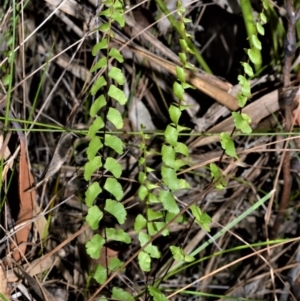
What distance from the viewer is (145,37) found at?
4.36 feet

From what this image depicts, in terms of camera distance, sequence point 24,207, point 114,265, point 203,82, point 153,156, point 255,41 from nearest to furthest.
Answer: point 255,41
point 114,265
point 24,207
point 203,82
point 153,156

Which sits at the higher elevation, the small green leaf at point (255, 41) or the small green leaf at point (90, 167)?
the small green leaf at point (255, 41)

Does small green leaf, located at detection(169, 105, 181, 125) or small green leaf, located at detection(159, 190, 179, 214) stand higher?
small green leaf, located at detection(169, 105, 181, 125)

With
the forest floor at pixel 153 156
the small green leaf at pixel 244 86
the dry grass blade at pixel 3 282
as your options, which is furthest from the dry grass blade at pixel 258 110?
the dry grass blade at pixel 3 282

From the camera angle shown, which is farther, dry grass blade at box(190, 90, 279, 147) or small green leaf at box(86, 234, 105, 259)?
dry grass blade at box(190, 90, 279, 147)

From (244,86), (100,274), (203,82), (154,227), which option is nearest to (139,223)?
(154,227)

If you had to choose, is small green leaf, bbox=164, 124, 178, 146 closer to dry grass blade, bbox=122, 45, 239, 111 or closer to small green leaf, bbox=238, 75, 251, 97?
small green leaf, bbox=238, 75, 251, 97

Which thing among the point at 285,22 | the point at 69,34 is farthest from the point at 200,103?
the point at 69,34

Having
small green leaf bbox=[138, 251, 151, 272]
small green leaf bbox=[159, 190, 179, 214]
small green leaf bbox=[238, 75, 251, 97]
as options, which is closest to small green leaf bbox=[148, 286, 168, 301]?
small green leaf bbox=[138, 251, 151, 272]

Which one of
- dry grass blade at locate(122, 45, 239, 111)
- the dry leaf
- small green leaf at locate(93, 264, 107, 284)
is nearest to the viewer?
small green leaf at locate(93, 264, 107, 284)

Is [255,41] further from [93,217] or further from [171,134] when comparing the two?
[93,217]

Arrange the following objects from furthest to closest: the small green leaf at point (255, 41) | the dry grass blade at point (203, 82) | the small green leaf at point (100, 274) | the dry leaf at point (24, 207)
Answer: the dry grass blade at point (203, 82) → the dry leaf at point (24, 207) → the small green leaf at point (100, 274) → the small green leaf at point (255, 41)

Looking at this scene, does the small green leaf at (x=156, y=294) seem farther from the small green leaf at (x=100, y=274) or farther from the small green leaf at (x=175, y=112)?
the small green leaf at (x=175, y=112)

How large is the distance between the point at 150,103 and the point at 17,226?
0.50 meters
